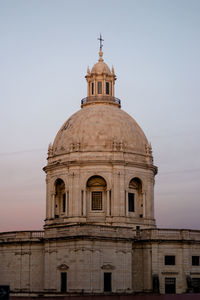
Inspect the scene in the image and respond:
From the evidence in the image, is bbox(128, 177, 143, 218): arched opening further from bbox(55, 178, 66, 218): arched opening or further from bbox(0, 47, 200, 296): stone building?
bbox(55, 178, 66, 218): arched opening

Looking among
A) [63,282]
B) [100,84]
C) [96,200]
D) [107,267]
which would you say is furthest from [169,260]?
[100,84]

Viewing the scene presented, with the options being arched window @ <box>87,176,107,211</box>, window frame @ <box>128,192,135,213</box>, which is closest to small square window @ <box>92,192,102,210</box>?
arched window @ <box>87,176,107,211</box>

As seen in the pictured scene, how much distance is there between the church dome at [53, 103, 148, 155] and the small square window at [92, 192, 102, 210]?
494 cm

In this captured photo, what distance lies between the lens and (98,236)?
5991cm

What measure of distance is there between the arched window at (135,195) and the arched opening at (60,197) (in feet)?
Result: 24.2

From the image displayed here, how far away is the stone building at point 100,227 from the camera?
60.1 m

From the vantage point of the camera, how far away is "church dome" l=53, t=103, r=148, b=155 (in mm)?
69125

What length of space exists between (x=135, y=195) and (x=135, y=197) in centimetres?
25

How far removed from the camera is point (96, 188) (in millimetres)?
68688

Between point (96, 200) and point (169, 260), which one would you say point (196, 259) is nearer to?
point (169, 260)

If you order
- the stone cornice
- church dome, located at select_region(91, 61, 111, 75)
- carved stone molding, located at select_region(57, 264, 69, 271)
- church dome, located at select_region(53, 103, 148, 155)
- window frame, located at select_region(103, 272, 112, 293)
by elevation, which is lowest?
window frame, located at select_region(103, 272, 112, 293)

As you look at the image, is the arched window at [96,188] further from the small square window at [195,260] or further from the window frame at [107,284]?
the small square window at [195,260]

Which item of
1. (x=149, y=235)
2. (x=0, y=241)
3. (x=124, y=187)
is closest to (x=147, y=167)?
(x=124, y=187)

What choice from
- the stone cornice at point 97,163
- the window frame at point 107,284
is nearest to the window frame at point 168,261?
the window frame at point 107,284
